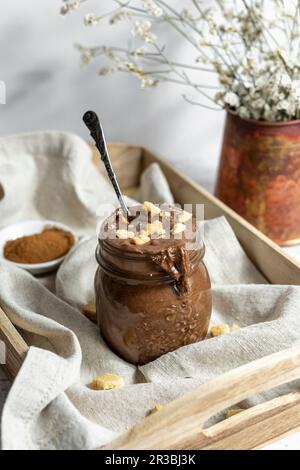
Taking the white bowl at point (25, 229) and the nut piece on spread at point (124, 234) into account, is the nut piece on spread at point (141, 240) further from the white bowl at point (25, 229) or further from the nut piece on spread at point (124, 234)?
the white bowl at point (25, 229)

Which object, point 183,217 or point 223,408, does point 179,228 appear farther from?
point 223,408

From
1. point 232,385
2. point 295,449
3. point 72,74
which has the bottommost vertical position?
point 295,449

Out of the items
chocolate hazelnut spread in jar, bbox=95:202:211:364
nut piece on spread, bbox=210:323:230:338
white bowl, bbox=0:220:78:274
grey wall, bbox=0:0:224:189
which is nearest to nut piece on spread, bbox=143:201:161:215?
chocolate hazelnut spread in jar, bbox=95:202:211:364

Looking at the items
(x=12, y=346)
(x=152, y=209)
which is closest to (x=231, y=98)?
(x=152, y=209)

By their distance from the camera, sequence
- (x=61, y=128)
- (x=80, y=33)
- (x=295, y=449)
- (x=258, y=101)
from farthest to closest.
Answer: (x=61, y=128), (x=80, y=33), (x=258, y=101), (x=295, y=449)

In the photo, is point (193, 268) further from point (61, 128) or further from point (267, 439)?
point (61, 128)

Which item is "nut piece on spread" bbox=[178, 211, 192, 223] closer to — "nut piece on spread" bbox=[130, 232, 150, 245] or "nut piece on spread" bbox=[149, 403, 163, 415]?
"nut piece on spread" bbox=[130, 232, 150, 245]

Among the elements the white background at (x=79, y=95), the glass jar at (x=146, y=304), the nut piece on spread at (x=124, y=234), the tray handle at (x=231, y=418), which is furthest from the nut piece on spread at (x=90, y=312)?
the white background at (x=79, y=95)
